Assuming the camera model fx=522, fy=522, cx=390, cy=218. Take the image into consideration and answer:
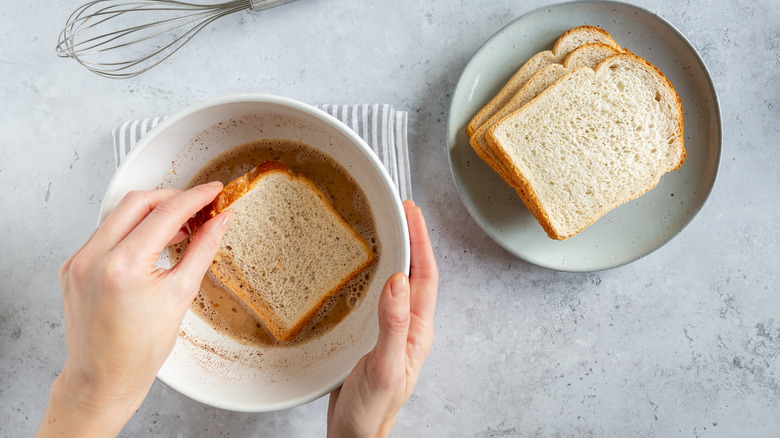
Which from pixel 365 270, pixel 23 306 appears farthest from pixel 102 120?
pixel 365 270

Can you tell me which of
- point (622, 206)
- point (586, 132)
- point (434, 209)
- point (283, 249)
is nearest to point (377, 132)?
point (434, 209)

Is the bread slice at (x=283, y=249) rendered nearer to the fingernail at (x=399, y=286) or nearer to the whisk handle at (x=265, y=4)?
the fingernail at (x=399, y=286)

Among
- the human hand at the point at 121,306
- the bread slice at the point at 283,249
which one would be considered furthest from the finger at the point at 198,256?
the bread slice at the point at 283,249

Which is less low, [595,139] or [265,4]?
[265,4]

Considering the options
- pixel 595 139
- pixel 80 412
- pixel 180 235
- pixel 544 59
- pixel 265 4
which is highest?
pixel 265 4

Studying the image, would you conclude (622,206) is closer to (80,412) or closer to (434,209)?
(434,209)

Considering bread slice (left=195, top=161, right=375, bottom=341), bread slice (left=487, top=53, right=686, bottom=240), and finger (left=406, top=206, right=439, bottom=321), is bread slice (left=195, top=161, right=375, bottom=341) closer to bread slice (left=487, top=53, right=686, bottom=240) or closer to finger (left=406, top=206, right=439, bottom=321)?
finger (left=406, top=206, right=439, bottom=321)

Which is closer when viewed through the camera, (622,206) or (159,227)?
(159,227)
